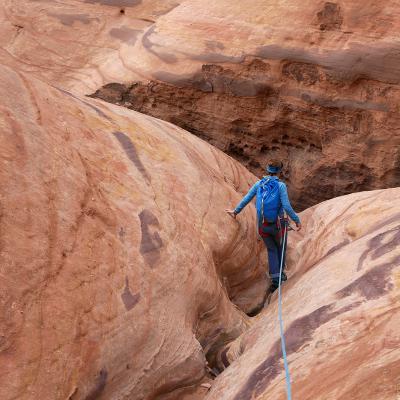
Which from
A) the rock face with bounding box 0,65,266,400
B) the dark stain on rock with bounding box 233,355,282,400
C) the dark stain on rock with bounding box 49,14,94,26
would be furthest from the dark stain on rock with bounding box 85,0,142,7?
the dark stain on rock with bounding box 233,355,282,400

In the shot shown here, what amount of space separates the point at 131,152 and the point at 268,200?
4.16 feet

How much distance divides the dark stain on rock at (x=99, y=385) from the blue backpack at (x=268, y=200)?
7.18ft

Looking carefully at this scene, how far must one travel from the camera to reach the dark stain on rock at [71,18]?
907cm

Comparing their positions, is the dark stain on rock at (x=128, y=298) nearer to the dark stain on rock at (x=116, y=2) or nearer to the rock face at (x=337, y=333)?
the rock face at (x=337, y=333)

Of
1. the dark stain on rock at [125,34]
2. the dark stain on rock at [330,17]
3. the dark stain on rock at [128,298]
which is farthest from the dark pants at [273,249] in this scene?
the dark stain on rock at [125,34]

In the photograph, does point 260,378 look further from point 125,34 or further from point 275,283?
point 125,34

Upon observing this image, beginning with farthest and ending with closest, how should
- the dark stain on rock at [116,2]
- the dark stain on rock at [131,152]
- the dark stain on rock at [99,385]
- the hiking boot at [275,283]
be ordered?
the dark stain on rock at [116,2] → the hiking boot at [275,283] → the dark stain on rock at [131,152] → the dark stain on rock at [99,385]

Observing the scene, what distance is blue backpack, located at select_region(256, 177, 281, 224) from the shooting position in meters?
5.42

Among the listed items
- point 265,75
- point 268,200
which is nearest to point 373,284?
point 268,200

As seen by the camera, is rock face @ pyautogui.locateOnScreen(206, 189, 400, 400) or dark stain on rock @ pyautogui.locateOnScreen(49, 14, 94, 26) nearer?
rock face @ pyautogui.locateOnScreen(206, 189, 400, 400)

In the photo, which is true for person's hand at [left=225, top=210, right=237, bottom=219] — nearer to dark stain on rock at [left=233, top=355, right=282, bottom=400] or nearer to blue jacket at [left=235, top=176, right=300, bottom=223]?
blue jacket at [left=235, top=176, right=300, bottom=223]

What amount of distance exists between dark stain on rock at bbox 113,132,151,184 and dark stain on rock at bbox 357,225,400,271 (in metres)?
1.77

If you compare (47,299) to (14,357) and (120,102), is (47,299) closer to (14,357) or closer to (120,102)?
(14,357)

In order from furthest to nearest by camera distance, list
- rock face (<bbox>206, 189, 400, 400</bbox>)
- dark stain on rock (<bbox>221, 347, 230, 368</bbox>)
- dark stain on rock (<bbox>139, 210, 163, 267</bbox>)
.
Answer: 1. dark stain on rock (<bbox>221, 347, 230, 368</bbox>)
2. dark stain on rock (<bbox>139, 210, 163, 267</bbox>)
3. rock face (<bbox>206, 189, 400, 400</bbox>)
